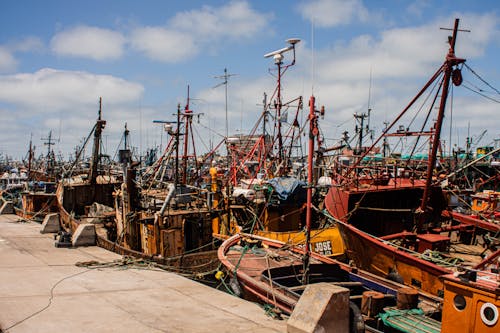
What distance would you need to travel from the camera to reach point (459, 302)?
7895 mm

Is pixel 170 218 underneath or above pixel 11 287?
above

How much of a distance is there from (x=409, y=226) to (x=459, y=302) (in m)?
8.87

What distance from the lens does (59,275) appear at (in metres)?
12.7

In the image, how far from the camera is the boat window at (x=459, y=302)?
7.83 meters

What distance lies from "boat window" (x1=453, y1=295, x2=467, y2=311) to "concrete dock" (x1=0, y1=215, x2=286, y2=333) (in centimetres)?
336

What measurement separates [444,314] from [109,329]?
255 inches

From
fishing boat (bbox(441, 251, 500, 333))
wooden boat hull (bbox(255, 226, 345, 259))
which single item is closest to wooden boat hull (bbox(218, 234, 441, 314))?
wooden boat hull (bbox(255, 226, 345, 259))

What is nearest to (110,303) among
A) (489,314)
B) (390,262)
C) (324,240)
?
(489,314)

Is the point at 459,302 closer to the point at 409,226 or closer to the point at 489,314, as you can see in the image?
the point at 489,314

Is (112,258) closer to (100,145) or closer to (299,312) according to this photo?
(299,312)

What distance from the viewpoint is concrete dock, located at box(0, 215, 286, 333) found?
28.2 ft

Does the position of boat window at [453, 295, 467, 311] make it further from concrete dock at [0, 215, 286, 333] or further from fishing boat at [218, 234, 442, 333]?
concrete dock at [0, 215, 286, 333]

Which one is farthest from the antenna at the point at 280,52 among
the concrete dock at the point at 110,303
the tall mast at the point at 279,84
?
the concrete dock at the point at 110,303

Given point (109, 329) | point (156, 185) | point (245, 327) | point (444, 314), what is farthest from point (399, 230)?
point (156, 185)
